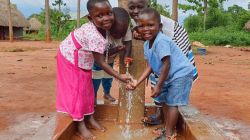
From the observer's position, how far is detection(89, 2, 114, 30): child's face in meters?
3.03

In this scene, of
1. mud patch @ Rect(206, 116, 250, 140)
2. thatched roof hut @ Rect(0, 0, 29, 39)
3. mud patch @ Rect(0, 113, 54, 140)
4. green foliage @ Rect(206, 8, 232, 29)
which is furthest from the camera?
green foliage @ Rect(206, 8, 232, 29)

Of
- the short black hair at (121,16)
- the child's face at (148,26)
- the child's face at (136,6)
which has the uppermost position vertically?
the child's face at (136,6)

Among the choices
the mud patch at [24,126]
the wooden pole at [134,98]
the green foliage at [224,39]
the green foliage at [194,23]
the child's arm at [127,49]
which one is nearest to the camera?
the child's arm at [127,49]

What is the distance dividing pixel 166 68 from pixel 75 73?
80cm

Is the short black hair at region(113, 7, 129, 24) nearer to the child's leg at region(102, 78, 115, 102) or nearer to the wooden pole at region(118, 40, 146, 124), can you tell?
the wooden pole at region(118, 40, 146, 124)

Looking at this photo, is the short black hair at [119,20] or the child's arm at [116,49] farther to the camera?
the child's arm at [116,49]

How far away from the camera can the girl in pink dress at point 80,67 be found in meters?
3.11

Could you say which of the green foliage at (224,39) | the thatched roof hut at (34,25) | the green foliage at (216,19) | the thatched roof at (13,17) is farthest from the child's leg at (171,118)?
the thatched roof hut at (34,25)

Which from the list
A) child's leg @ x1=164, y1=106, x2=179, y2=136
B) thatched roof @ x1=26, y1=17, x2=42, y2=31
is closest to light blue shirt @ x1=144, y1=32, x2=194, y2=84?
child's leg @ x1=164, y1=106, x2=179, y2=136

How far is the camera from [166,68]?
3014mm

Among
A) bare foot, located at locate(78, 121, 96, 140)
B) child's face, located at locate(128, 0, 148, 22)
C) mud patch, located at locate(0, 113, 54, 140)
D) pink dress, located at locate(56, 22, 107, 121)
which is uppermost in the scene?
child's face, located at locate(128, 0, 148, 22)

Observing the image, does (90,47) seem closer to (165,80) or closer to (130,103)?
(165,80)

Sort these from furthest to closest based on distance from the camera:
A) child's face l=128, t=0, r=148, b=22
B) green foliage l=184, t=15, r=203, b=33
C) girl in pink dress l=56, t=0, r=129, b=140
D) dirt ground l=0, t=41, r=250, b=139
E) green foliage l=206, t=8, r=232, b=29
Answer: green foliage l=184, t=15, r=203, b=33 → green foliage l=206, t=8, r=232, b=29 → dirt ground l=0, t=41, r=250, b=139 → child's face l=128, t=0, r=148, b=22 → girl in pink dress l=56, t=0, r=129, b=140

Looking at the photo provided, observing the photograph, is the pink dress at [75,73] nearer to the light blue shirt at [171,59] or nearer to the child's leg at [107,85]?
the light blue shirt at [171,59]
